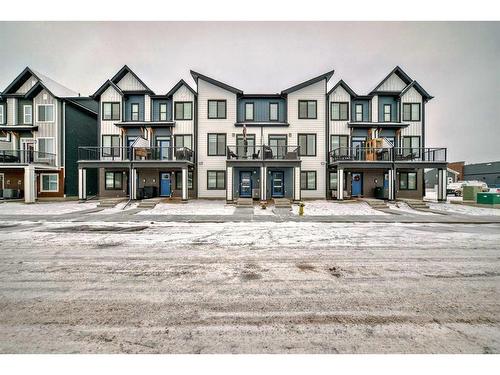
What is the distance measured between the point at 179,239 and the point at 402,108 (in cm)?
2650

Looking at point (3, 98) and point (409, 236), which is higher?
point (3, 98)

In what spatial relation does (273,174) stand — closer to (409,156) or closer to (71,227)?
(409,156)

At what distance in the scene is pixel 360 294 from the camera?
4711 mm

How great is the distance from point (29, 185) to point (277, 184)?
23.4 meters

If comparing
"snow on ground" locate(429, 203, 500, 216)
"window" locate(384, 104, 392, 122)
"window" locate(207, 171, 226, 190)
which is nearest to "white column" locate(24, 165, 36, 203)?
"window" locate(207, 171, 226, 190)

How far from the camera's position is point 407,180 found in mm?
25344

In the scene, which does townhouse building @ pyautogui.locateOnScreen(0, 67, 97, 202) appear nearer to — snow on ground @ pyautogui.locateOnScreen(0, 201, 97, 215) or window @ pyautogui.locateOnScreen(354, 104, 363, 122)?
snow on ground @ pyautogui.locateOnScreen(0, 201, 97, 215)

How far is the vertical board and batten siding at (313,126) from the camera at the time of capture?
2462 centimetres

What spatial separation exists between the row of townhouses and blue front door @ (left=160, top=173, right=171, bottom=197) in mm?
104

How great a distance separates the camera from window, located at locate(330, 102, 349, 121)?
82.3 feet

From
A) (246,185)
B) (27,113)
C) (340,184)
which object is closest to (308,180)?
(340,184)

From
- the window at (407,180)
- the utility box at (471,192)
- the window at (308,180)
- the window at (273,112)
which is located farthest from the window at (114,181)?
the utility box at (471,192)

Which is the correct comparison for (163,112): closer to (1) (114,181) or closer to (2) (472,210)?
(1) (114,181)

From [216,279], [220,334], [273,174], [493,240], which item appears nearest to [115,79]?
[273,174]
